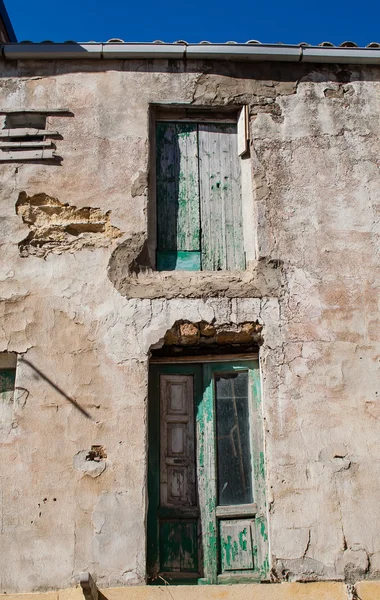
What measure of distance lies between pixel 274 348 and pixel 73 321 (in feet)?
5.87

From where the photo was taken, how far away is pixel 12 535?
17.5ft

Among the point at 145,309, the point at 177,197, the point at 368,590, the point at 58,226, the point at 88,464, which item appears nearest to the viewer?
the point at 368,590

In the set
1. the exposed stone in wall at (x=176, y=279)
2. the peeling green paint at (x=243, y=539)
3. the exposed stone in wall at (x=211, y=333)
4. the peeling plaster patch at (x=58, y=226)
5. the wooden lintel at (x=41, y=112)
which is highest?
the wooden lintel at (x=41, y=112)

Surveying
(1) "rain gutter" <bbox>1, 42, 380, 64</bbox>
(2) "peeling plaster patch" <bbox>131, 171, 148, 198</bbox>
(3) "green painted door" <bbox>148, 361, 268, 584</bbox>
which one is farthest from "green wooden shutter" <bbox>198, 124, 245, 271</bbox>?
(3) "green painted door" <bbox>148, 361, 268, 584</bbox>

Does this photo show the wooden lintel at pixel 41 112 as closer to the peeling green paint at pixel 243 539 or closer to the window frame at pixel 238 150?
the window frame at pixel 238 150

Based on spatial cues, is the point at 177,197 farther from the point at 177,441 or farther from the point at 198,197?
the point at 177,441

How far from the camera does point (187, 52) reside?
6895 mm

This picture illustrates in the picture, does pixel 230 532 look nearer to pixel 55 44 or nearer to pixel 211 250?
pixel 211 250

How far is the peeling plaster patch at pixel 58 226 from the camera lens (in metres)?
6.30

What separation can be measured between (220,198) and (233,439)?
2380mm

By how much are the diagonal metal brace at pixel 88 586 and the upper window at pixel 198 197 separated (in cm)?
281

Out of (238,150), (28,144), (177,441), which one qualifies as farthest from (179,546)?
(28,144)

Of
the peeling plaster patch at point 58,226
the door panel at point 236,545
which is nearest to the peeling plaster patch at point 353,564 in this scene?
the door panel at point 236,545

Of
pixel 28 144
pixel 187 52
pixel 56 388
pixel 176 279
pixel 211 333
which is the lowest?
pixel 56 388
